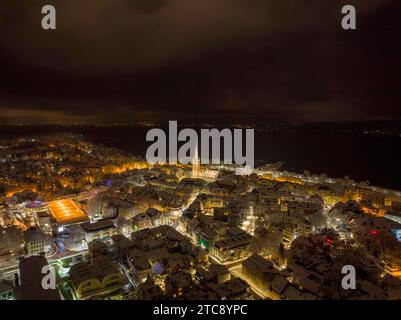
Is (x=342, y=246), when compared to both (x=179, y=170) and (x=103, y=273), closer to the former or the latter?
(x=103, y=273)

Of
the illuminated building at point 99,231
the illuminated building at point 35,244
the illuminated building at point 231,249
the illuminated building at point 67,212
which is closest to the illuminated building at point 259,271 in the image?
the illuminated building at point 231,249

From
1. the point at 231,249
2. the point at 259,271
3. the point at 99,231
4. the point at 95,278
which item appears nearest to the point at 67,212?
the point at 99,231

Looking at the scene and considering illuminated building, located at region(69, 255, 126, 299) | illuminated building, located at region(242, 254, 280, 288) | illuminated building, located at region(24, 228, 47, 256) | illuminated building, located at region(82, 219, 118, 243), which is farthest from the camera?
illuminated building, located at region(82, 219, 118, 243)

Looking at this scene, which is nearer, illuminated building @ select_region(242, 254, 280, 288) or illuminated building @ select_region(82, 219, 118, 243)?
illuminated building @ select_region(242, 254, 280, 288)

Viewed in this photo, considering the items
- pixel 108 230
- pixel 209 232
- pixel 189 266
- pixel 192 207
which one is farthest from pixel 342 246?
pixel 108 230

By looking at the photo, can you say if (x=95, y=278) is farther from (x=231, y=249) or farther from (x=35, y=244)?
(x=231, y=249)

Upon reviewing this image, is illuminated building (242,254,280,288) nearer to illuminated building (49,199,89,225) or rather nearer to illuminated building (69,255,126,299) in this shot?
illuminated building (69,255,126,299)

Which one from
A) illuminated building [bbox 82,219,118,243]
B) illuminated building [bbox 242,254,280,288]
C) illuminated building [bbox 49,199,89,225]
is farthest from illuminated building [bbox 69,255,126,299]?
illuminated building [bbox 49,199,89,225]

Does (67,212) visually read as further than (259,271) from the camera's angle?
Yes

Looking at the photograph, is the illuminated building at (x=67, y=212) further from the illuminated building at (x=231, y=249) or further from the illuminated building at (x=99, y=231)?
the illuminated building at (x=231, y=249)

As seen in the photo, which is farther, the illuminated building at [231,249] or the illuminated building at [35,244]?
the illuminated building at [35,244]
